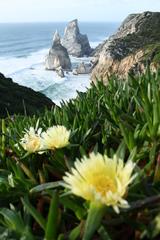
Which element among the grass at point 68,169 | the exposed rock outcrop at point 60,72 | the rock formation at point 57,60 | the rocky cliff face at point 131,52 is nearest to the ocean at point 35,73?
the exposed rock outcrop at point 60,72

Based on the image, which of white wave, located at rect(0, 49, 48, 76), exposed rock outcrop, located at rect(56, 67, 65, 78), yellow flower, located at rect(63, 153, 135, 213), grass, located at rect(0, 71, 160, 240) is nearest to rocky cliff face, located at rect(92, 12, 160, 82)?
exposed rock outcrop, located at rect(56, 67, 65, 78)

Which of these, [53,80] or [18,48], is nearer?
[53,80]

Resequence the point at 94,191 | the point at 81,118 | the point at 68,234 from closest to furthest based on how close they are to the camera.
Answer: the point at 94,191
the point at 68,234
the point at 81,118

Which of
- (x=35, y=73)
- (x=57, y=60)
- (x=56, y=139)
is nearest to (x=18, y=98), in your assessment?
(x=56, y=139)

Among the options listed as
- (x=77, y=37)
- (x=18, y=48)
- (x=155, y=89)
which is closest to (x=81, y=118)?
(x=155, y=89)

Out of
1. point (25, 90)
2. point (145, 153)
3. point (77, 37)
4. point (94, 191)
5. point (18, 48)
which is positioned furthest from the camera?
point (77, 37)

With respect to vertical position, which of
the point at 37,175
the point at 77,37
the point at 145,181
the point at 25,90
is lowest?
the point at 77,37

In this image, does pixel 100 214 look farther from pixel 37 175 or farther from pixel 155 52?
pixel 155 52
